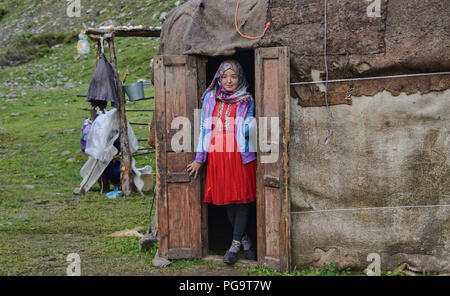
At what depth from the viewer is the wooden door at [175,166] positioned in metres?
5.23

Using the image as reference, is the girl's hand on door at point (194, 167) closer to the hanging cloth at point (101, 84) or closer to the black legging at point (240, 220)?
the black legging at point (240, 220)

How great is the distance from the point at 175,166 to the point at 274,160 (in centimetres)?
96

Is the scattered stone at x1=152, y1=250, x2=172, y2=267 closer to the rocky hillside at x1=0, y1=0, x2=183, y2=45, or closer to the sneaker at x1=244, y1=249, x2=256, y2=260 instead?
the sneaker at x1=244, y1=249, x2=256, y2=260

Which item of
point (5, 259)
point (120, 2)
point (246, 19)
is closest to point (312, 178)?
point (246, 19)

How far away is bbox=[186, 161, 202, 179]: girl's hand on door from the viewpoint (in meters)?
5.19

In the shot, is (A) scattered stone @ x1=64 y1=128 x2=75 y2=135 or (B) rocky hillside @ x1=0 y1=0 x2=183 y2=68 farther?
Answer: (B) rocky hillside @ x1=0 y1=0 x2=183 y2=68

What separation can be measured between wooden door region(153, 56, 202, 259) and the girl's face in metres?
0.27

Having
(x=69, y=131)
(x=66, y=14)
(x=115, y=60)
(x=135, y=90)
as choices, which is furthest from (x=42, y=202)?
(x=66, y=14)

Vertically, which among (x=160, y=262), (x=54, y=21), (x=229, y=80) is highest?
(x=54, y=21)

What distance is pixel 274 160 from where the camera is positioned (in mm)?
4852

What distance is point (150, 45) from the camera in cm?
1878

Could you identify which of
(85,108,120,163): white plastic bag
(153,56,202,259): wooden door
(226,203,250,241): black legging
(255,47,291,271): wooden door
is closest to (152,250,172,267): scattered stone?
(153,56,202,259): wooden door

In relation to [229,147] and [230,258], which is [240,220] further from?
[229,147]
